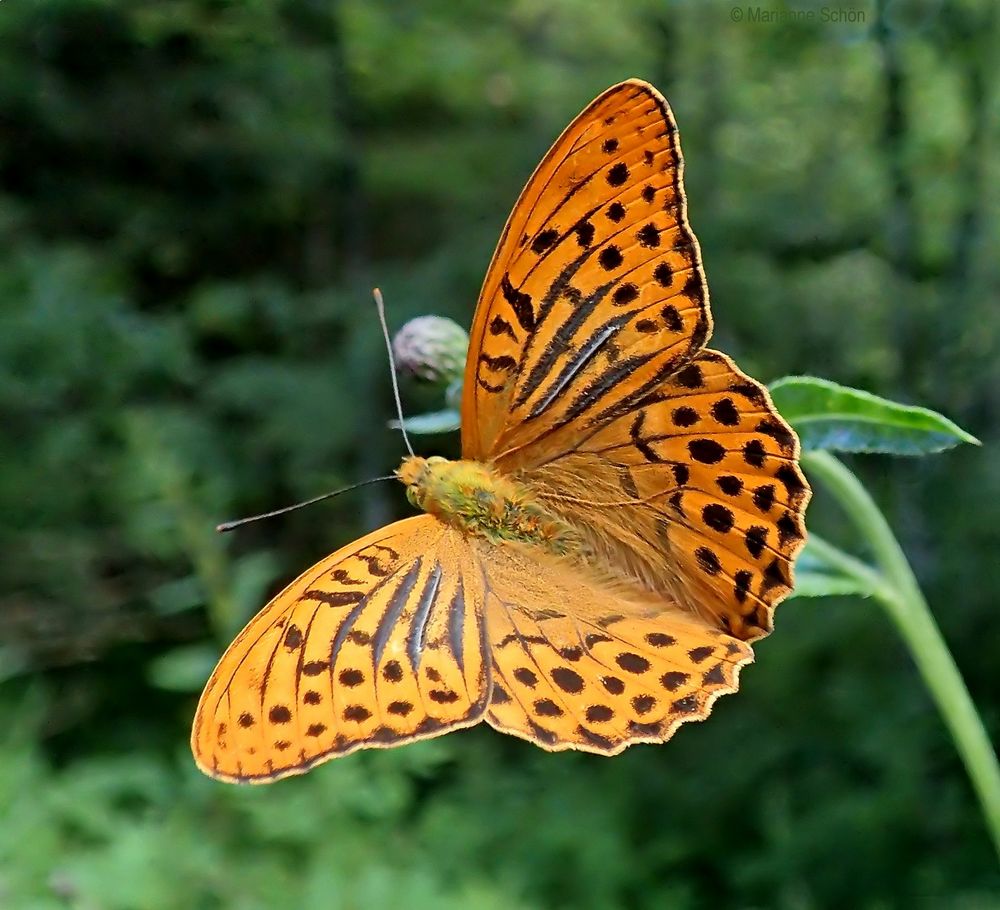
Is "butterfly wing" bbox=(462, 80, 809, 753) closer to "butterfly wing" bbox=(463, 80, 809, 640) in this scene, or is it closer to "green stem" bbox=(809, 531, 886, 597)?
"butterfly wing" bbox=(463, 80, 809, 640)

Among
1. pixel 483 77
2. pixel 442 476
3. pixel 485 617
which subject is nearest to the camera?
pixel 485 617

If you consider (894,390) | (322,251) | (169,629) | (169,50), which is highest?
(169,50)

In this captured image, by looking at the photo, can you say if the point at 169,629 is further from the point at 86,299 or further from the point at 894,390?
the point at 894,390

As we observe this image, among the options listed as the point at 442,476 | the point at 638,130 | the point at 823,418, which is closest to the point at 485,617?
the point at 442,476

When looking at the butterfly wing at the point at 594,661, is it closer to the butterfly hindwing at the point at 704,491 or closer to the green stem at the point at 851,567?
the butterfly hindwing at the point at 704,491

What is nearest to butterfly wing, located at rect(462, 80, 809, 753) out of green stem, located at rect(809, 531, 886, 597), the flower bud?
green stem, located at rect(809, 531, 886, 597)

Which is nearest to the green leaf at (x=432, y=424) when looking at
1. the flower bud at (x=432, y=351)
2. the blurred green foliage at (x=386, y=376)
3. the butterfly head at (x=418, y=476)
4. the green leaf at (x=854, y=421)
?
the butterfly head at (x=418, y=476)
